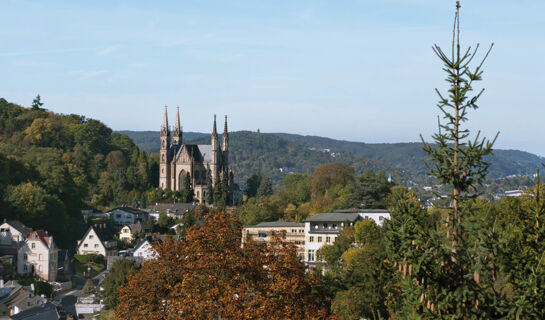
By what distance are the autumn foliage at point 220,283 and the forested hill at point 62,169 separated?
171 ft

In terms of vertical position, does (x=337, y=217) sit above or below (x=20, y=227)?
above

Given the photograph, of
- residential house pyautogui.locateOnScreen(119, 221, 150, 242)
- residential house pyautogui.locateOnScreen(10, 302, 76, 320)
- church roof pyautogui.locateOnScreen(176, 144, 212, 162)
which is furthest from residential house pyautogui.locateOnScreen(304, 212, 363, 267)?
church roof pyautogui.locateOnScreen(176, 144, 212, 162)

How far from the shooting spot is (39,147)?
4001 inches

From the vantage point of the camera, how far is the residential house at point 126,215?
3359 inches

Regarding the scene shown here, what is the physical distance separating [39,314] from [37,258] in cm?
2274

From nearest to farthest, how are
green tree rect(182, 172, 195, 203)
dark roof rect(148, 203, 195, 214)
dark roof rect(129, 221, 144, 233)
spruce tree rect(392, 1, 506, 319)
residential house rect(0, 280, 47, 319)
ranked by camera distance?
spruce tree rect(392, 1, 506, 319)
residential house rect(0, 280, 47, 319)
dark roof rect(129, 221, 144, 233)
dark roof rect(148, 203, 195, 214)
green tree rect(182, 172, 195, 203)

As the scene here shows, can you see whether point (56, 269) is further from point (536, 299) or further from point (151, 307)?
point (536, 299)

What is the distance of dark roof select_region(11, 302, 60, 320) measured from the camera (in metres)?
38.2

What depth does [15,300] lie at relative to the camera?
1704 inches

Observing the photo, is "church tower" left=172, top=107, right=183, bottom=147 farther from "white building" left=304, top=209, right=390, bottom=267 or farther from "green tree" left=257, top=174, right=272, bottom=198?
"white building" left=304, top=209, right=390, bottom=267

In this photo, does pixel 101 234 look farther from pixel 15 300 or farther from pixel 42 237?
pixel 15 300

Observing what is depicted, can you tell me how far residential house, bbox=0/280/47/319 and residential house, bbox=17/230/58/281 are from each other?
14024 mm

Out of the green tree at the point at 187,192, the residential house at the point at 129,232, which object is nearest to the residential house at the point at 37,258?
the residential house at the point at 129,232

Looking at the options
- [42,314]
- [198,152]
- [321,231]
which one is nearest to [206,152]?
[198,152]
